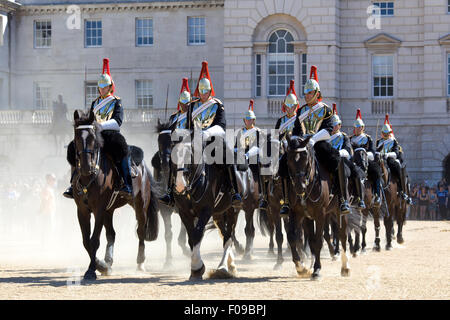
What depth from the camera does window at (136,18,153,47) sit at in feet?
169

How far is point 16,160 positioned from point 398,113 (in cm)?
1970

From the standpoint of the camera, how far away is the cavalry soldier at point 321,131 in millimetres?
15922

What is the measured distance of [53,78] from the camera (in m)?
52.8

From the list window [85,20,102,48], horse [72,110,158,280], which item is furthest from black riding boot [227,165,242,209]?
window [85,20,102,48]

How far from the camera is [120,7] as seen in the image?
2023 inches


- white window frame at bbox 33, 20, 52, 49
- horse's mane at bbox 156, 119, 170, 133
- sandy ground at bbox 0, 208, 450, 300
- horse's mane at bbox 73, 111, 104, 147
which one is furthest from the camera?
white window frame at bbox 33, 20, 52, 49

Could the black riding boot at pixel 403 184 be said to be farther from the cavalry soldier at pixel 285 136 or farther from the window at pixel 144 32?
the window at pixel 144 32

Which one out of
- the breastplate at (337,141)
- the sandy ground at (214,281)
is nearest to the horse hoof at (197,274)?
the sandy ground at (214,281)

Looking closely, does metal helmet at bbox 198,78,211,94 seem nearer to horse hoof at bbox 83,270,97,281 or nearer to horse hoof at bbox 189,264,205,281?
horse hoof at bbox 189,264,205,281

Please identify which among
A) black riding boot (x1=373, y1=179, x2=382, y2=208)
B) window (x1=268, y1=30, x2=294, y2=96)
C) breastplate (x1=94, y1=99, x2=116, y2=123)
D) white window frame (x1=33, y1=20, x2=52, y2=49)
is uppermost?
white window frame (x1=33, y1=20, x2=52, y2=49)

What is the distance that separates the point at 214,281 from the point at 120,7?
125 feet

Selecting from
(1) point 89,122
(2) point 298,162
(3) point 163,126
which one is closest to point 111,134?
(1) point 89,122
